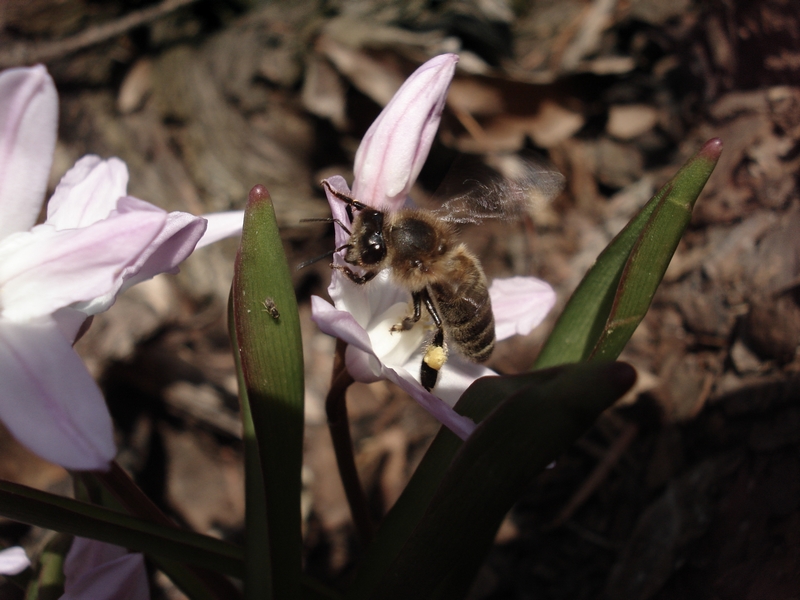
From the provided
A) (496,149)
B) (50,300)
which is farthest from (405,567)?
(496,149)

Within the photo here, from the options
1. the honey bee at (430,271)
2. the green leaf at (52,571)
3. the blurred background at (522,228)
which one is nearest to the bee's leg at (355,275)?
the honey bee at (430,271)

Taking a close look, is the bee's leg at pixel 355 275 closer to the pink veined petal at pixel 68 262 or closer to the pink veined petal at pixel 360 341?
the pink veined petal at pixel 360 341

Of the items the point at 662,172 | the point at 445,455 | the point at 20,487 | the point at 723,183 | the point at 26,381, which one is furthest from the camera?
the point at 662,172

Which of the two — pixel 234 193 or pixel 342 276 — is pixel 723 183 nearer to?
pixel 342 276

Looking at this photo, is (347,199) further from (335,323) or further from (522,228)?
(522,228)

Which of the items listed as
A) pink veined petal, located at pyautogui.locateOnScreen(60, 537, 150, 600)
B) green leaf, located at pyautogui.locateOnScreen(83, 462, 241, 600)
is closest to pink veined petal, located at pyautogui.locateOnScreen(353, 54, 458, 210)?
green leaf, located at pyautogui.locateOnScreen(83, 462, 241, 600)

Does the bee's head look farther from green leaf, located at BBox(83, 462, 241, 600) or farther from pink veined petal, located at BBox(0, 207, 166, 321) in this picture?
green leaf, located at BBox(83, 462, 241, 600)
